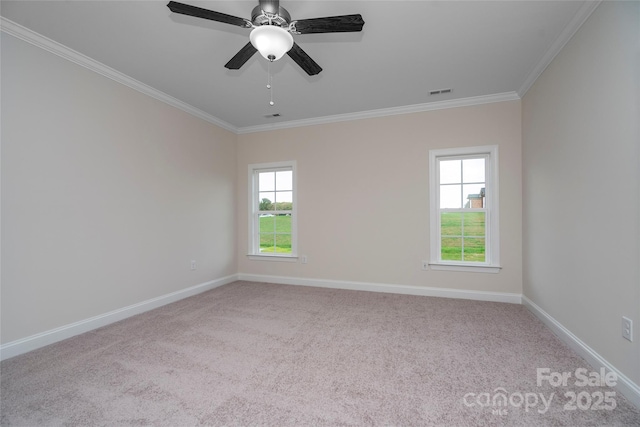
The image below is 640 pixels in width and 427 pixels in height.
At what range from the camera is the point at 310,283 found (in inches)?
173

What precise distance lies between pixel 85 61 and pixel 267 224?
308 cm

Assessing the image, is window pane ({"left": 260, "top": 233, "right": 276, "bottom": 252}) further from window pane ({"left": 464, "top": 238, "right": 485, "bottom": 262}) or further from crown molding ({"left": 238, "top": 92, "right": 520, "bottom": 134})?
window pane ({"left": 464, "top": 238, "right": 485, "bottom": 262})

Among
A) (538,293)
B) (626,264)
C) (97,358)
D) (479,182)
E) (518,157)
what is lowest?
(97,358)

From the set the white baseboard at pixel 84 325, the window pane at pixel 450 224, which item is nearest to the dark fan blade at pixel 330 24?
the window pane at pixel 450 224

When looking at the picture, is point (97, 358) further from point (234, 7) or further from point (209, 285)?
point (234, 7)

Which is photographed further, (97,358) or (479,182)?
(479,182)

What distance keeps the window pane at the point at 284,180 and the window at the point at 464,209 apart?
2.23m

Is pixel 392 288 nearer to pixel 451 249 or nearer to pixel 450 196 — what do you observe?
pixel 451 249

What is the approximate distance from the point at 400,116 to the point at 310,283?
2919mm

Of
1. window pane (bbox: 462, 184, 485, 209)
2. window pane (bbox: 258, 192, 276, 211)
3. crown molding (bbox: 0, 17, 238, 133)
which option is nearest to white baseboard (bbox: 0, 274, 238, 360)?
window pane (bbox: 258, 192, 276, 211)

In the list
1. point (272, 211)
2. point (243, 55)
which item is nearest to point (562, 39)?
point (243, 55)

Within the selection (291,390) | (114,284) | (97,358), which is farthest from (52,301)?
(291,390)

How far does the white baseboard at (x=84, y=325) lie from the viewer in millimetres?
2188

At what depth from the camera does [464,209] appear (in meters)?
3.73
